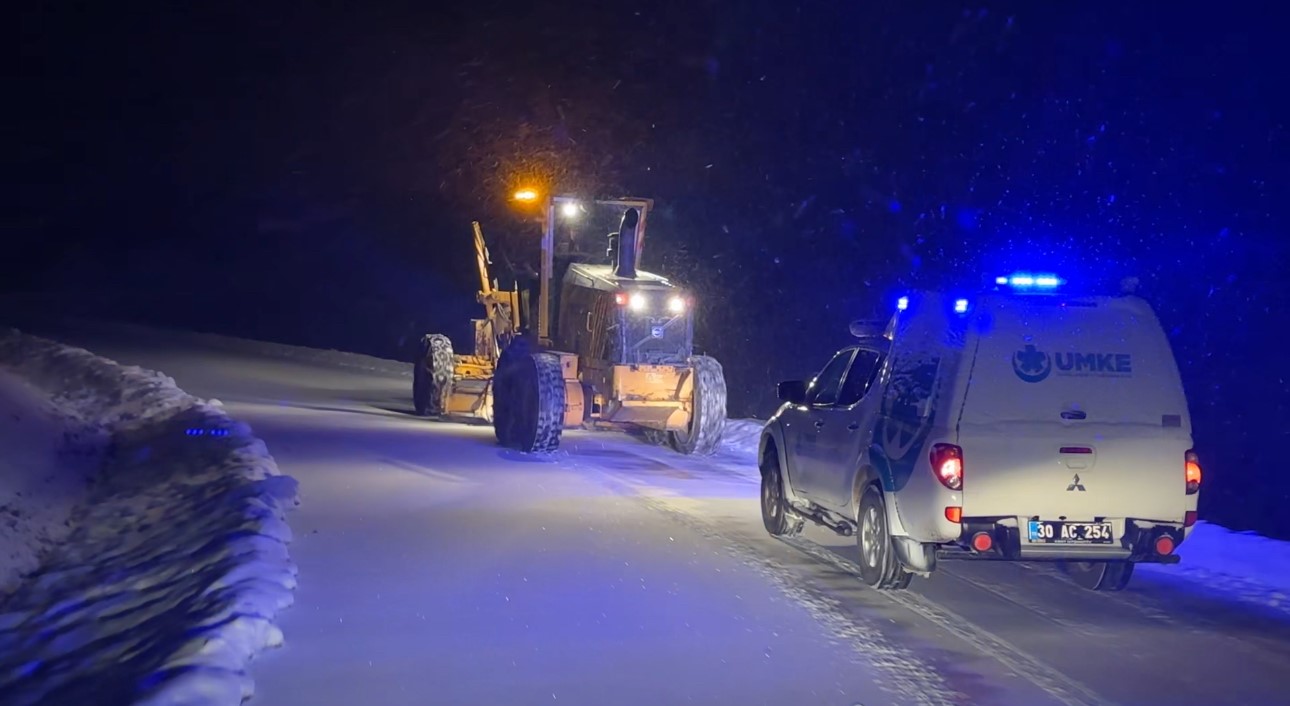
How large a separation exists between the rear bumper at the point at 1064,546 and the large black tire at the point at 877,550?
623 millimetres

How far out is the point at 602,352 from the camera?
60.0ft

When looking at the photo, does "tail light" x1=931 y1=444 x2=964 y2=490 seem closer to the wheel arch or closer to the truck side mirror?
the truck side mirror

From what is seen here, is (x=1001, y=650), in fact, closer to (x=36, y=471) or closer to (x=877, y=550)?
(x=877, y=550)

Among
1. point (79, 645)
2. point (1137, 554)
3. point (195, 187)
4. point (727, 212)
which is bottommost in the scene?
point (79, 645)

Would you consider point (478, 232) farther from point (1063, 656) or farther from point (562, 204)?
point (1063, 656)

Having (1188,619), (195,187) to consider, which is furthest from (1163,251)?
(195,187)

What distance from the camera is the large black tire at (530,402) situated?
57.4ft

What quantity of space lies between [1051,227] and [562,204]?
2246 centimetres

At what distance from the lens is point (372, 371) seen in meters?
35.6

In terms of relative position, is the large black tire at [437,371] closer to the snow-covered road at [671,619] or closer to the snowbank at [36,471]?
the snowbank at [36,471]

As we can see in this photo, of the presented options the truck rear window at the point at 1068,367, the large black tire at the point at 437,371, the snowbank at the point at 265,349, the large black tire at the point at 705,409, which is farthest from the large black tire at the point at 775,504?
the snowbank at the point at 265,349

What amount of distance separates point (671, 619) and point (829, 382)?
3822 millimetres

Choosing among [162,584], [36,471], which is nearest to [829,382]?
[162,584]

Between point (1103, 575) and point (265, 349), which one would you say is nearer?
point (1103, 575)
